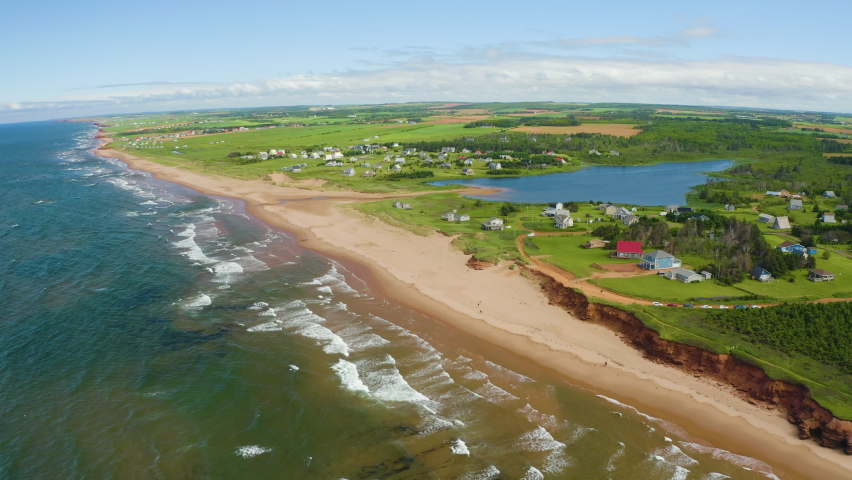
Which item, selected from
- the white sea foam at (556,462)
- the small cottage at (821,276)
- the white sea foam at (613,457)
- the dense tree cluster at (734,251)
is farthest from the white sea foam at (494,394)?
the small cottage at (821,276)

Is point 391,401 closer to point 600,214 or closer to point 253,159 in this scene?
point 600,214

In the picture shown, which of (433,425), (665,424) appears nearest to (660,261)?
(665,424)

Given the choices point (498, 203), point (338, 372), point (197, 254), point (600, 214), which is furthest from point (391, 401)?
point (498, 203)

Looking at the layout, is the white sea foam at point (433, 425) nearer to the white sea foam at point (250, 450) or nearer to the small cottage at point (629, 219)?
the white sea foam at point (250, 450)

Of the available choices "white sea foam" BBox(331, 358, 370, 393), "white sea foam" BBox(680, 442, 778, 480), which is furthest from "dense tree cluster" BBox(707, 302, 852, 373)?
"white sea foam" BBox(331, 358, 370, 393)

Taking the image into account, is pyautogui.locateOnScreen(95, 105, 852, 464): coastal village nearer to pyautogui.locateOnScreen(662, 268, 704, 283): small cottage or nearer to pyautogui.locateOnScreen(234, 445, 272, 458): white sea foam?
pyautogui.locateOnScreen(662, 268, 704, 283): small cottage
